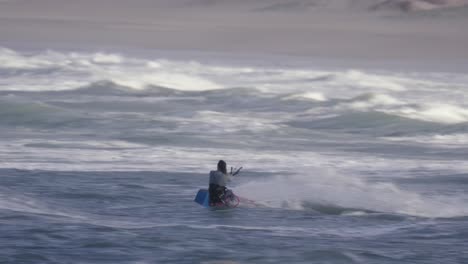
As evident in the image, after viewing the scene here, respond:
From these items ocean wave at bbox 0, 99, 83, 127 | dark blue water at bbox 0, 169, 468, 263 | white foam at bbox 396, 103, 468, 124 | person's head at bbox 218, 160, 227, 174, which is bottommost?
dark blue water at bbox 0, 169, 468, 263

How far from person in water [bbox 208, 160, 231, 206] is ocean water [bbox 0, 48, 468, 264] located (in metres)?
0.31

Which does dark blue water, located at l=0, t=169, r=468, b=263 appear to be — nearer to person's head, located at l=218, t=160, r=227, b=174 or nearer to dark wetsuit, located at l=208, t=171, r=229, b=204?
dark wetsuit, located at l=208, t=171, r=229, b=204

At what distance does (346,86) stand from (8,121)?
2902cm

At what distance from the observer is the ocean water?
15.7 meters

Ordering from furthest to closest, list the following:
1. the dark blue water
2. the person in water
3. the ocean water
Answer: the person in water → the ocean water → the dark blue water

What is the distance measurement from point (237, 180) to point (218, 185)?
3.98m

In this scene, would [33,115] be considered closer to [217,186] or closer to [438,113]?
[438,113]

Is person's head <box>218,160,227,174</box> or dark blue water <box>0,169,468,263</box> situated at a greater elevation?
person's head <box>218,160,227,174</box>

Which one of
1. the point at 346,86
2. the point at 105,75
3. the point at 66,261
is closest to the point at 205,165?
the point at 66,261

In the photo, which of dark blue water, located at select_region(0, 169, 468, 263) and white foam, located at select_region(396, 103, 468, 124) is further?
white foam, located at select_region(396, 103, 468, 124)

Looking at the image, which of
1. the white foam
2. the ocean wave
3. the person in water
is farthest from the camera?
the white foam

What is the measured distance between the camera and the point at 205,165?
2558cm

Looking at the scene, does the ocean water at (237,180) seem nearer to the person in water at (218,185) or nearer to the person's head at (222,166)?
the person in water at (218,185)

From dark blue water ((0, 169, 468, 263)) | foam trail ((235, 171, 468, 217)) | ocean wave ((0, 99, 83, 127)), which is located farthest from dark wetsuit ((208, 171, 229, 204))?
ocean wave ((0, 99, 83, 127))
